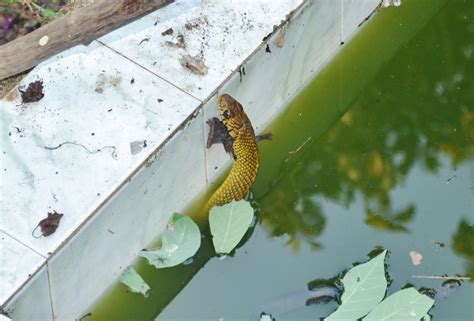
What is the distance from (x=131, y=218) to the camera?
429 centimetres

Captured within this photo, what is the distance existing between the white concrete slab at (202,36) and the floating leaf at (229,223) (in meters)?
0.61

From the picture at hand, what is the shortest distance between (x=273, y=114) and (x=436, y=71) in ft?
3.53

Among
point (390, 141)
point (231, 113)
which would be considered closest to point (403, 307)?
point (390, 141)

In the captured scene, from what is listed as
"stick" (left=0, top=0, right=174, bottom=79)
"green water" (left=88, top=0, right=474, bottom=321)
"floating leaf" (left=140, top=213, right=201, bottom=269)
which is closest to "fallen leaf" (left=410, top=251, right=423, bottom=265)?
"green water" (left=88, top=0, right=474, bottom=321)

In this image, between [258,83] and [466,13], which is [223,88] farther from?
[466,13]

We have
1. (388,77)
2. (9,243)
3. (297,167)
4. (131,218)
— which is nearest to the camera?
(9,243)

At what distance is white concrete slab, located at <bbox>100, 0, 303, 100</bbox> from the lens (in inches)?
177

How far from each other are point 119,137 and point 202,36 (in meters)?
0.75

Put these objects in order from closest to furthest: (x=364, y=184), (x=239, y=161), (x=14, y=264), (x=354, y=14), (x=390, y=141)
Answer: (x=14, y=264) → (x=239, y=161) → (x=364, y=184) → (x=390, y=141) → (x=354, y=14)

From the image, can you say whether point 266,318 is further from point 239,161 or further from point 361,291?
point 239,161

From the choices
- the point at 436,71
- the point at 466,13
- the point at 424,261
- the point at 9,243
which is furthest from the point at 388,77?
the point at 9,243

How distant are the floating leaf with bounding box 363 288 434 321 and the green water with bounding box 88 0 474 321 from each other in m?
0.19

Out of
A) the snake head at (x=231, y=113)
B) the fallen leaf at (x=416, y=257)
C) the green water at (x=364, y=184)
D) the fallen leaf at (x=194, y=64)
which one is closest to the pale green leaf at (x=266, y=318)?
the green water at (x=364, y=184)

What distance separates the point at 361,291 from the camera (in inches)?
173
